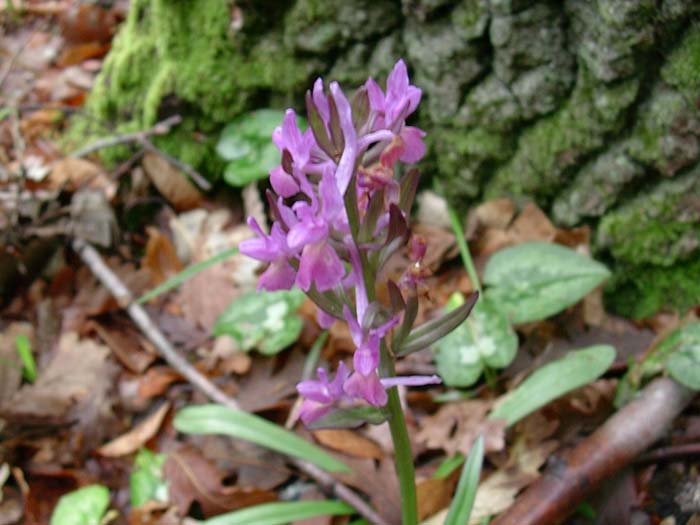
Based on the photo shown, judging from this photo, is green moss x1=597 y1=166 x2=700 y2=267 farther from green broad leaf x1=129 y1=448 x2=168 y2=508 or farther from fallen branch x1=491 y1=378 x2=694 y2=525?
green broad leaf x1=129 y1=448 x2=168 y2=508

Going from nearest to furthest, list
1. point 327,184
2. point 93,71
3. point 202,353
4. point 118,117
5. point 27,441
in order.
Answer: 1. point 327,184
2. point 27,441
3. point 202,353
4. point 118,117
5. point 93,71

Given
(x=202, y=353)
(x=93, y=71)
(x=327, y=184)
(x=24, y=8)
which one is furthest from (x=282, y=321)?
(x=24, y=8)

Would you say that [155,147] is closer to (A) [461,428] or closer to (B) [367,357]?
(A) [461,428]

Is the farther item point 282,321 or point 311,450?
point 282,321

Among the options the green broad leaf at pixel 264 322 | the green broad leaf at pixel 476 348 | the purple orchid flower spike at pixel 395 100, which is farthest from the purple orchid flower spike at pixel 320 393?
the green broad leaf at pixel 264 322

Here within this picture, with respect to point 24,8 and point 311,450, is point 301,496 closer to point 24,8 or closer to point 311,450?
point 311,450

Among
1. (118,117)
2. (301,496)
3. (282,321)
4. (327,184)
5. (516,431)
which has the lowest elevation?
(301,496)

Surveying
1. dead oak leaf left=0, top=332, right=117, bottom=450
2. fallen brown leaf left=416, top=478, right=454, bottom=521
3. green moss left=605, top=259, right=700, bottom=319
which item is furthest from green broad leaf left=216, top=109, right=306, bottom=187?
fallen brown leaf left=416, top=478, right=454, bottom=521
